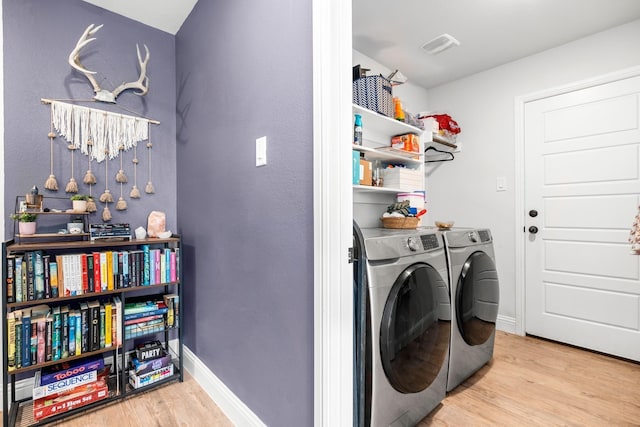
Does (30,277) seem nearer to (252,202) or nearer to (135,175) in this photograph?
(135,175)

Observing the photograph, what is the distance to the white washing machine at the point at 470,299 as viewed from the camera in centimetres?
165

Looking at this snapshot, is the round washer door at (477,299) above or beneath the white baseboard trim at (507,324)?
above

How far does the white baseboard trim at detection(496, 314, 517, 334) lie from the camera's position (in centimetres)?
281

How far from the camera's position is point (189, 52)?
2049 millimetres

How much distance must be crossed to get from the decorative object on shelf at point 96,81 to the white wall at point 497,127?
283cm

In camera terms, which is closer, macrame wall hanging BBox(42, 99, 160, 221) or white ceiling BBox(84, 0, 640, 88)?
macrame wall hanging BBox(42, 99, 160, 221)

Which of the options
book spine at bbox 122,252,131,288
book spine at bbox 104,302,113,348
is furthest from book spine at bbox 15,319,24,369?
book spine at bbox 122,252,131,288

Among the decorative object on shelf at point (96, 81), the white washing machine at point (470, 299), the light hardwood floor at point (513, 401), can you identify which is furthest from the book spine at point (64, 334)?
the white washing machine at point (470, 299)

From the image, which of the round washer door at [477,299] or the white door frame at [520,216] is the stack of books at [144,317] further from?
the white door frame at [520,216]

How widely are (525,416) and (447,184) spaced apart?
86.7 inches

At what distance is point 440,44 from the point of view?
8.08 ft

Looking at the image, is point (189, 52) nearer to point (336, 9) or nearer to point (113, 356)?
point (336, 9)

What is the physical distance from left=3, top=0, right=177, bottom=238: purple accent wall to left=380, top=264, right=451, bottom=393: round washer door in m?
1.79

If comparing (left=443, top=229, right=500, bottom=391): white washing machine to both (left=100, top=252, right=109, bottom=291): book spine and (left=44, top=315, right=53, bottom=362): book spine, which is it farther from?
(left=44, top=315, right=53, bottom=362): book spine
